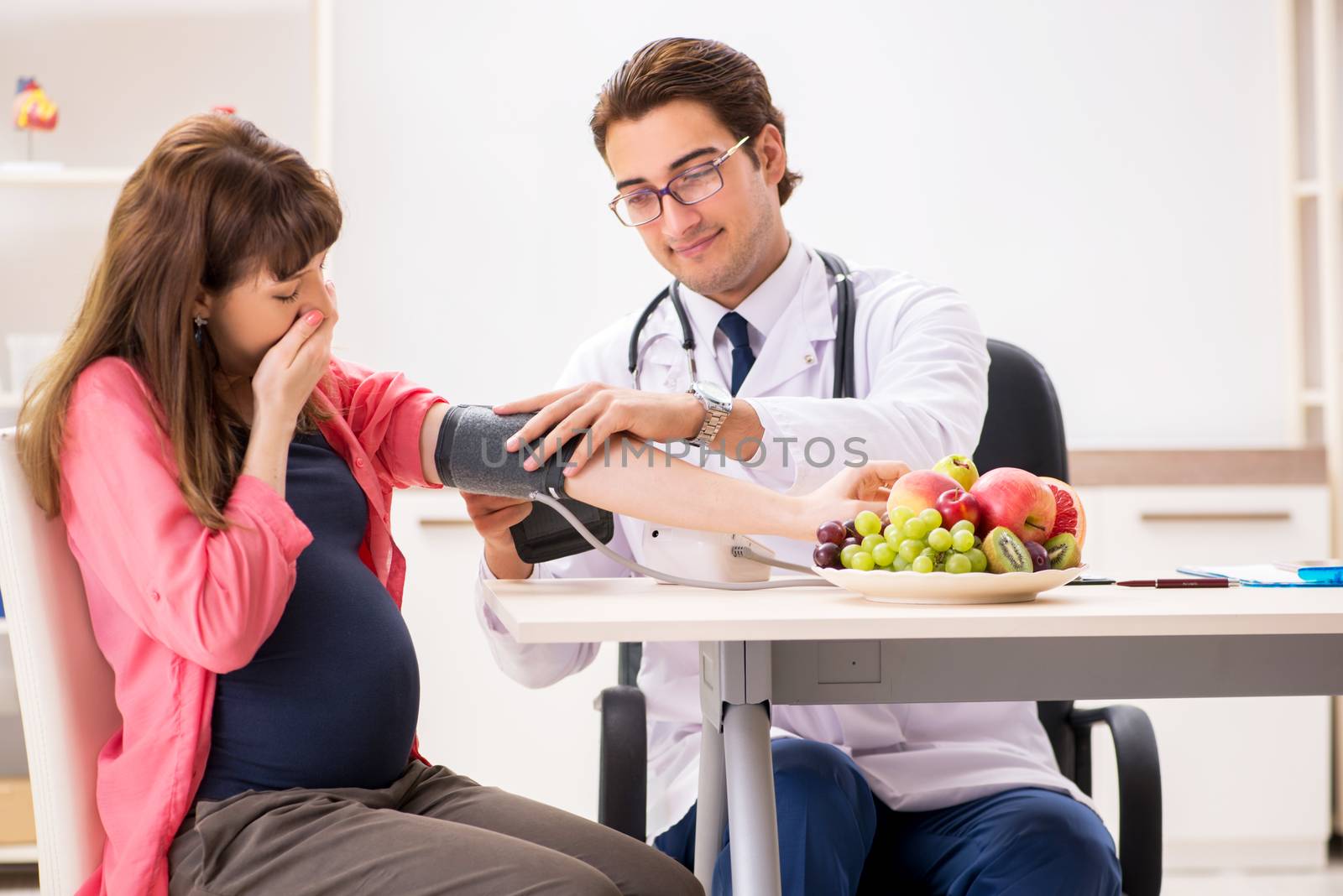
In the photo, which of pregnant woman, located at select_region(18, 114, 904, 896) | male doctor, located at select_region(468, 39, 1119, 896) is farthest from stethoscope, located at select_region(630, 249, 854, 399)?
pregnant woman, located at select_region(18, 114, 904, 896)

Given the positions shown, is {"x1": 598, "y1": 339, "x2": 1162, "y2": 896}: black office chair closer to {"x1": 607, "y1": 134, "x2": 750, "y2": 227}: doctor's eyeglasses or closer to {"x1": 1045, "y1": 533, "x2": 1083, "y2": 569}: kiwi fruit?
{"x1": 1045, "y1": 533, "x2": 1083, "y2": 569}: kiwi fruit

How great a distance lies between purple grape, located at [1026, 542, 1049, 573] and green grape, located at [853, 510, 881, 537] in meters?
0.13

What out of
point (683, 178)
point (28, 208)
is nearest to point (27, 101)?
point (28, 208)

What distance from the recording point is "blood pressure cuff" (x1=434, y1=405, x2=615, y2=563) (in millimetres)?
1305

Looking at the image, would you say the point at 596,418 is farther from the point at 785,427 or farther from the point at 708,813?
the point at 708,813

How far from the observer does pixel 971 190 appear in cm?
316

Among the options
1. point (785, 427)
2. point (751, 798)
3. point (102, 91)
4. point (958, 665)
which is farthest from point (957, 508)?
point (102, 91)

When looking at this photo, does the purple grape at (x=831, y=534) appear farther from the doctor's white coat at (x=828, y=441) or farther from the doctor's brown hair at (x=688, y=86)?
the doctor's brown hair at (x=688, y=86)

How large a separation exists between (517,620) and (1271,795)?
7.86 ft

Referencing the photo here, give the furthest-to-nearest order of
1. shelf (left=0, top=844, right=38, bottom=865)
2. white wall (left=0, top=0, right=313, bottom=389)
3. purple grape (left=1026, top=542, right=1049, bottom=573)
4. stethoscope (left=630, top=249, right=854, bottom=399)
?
1. white wall (left=0, top=0, right=313, bottom=389)
2. shelf (left=0, top=844, right=38, bottom=865)
3. stethoscope (left=630, top=249, right=854, bottom=399)
4. purple grape (left=1026, top=542, right=1049, bottom=573)

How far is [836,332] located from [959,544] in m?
0.69

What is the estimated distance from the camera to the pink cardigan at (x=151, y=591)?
100 cm

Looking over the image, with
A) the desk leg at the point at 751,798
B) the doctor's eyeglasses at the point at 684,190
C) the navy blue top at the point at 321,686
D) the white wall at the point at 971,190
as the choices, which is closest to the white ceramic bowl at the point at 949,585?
the desk leg at the point at 751,798

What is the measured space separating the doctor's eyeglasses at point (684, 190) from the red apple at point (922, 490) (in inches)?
30.2
